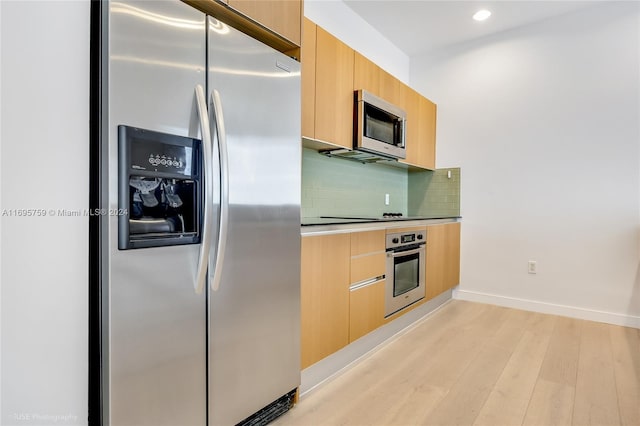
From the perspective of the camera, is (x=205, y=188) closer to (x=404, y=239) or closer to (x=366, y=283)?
(x=366, y=283)

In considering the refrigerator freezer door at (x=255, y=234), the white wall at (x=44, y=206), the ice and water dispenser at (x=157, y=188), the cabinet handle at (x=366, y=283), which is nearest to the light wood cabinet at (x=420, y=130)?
the cabinet handle at (x=366, y=283)

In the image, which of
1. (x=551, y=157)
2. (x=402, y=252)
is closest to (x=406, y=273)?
(x=402, y=252)

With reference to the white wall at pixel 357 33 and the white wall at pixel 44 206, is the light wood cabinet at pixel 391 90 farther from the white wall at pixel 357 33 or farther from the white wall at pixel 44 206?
the white wall at pixel 44 206

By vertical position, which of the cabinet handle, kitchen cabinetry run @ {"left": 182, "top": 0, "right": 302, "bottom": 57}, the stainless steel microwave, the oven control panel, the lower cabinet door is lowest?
the lower cabinet door

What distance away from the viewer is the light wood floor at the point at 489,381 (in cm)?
172

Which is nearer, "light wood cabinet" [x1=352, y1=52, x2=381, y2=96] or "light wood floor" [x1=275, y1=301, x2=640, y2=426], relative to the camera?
"light wood floor" [x1=275, y1=301, x2=640, y2=426]

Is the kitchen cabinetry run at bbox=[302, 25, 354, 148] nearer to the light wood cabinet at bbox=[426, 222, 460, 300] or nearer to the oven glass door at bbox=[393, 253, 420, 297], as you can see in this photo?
the oven glass door at bbox=[393, 253, 420, 297]

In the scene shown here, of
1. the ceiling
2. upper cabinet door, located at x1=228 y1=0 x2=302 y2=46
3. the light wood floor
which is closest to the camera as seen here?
upper cabinet door, located at x1=228 y1=0 x2=302 y2=46

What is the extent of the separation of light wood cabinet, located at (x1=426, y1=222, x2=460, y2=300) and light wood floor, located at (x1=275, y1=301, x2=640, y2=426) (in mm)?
464

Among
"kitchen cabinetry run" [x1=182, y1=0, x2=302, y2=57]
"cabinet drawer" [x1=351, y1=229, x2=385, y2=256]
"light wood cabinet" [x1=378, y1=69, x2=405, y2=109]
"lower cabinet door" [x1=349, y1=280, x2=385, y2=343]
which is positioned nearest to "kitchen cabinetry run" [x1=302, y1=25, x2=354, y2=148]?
"kitchen cabinetry run" [x1=182, y1=0, x2=302, y2=57]

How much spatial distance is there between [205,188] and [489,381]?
74.5 inches

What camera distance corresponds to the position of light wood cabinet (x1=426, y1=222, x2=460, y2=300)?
10.7ft

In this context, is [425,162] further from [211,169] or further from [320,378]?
[211,169]

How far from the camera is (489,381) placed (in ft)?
6.76
